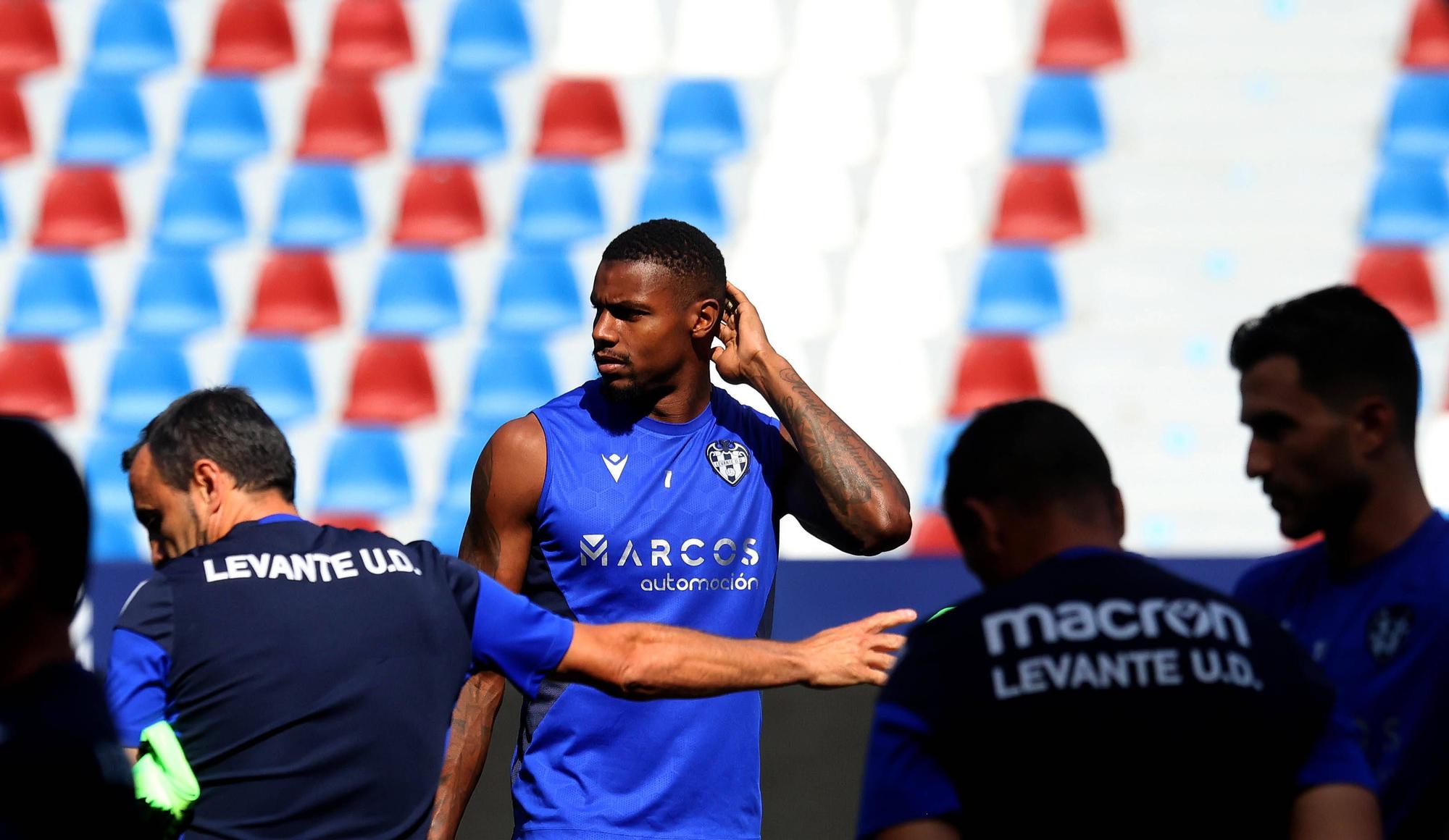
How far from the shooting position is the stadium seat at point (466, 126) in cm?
657

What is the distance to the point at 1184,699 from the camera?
164 cm

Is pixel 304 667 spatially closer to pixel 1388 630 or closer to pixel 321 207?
pixel 1388 630

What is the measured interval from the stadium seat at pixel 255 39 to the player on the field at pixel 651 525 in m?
4.08

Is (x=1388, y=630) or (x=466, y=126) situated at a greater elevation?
(x=466, y=126)

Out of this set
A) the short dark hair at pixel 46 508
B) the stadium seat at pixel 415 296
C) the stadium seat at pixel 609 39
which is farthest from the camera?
the stadium seat at pixel 609 39

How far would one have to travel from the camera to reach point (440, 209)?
651 centimetres

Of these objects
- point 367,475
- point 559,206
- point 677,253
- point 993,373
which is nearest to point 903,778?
point 677,253

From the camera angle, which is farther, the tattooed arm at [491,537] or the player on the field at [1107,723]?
the tattooed arm at [491,537]

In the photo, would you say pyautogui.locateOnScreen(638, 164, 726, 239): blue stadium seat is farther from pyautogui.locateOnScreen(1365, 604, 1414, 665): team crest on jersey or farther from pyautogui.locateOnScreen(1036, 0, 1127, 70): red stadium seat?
pyautogui.locateOnScreen(1365, 604, 1414, 665): team crest on jersey

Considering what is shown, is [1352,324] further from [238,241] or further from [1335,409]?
[238,241]

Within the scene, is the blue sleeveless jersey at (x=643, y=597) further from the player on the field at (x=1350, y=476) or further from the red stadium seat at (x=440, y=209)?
the red stadium seat at (x=440, y=209)

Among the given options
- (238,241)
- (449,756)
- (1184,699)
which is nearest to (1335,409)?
(1184,699)

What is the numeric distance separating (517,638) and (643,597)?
57 cm

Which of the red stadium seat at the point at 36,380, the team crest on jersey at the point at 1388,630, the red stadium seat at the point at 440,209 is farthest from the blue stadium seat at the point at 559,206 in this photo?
the team crest on jersey at the point at 1388,630
